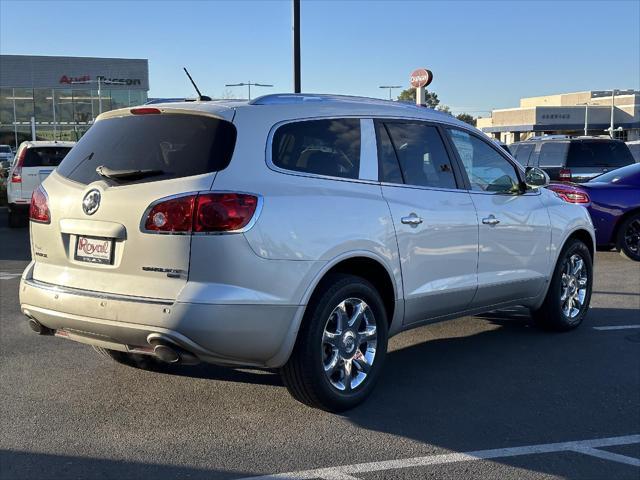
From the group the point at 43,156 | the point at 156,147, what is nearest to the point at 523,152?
the point at 43,156

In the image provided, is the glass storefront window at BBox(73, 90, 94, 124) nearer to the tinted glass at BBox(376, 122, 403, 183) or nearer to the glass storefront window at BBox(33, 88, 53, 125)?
the glass storefront window at BBox(33, 88, 53, 125)

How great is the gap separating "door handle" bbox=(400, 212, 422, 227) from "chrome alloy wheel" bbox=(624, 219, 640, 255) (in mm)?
7437

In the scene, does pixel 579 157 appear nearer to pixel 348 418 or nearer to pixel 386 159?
pixel 386 159

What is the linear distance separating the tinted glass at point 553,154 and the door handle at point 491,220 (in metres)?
10.3

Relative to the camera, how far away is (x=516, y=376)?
5520mm

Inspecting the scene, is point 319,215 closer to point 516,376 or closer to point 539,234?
point 516,376

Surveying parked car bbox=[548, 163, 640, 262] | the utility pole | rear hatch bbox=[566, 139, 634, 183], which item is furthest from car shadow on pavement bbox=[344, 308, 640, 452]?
rear hatch bbox=[566, 139, 634, 183]

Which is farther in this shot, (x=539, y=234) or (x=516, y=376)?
(x=539, y=234)

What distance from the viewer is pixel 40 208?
4.77 m

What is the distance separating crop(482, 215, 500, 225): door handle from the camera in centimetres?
570

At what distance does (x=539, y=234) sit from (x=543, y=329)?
1098 millimetres

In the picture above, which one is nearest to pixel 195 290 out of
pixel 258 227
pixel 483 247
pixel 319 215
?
pixel 258 227

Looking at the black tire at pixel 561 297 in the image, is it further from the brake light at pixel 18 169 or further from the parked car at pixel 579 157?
the brake light at pixel 18 169

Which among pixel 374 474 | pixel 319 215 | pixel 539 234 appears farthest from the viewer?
pixel 539 234
